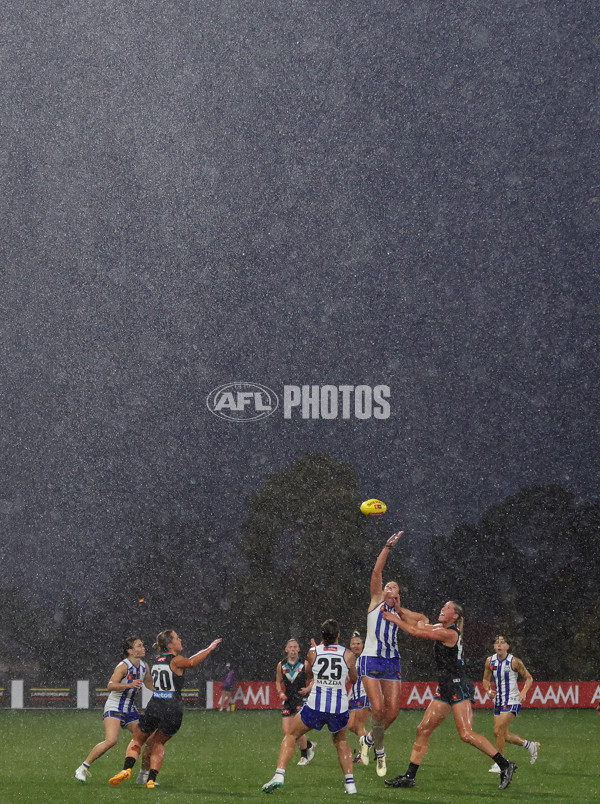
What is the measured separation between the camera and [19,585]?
70375 mm

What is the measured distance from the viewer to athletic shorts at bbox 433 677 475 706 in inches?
543

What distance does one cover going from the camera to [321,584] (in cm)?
5516

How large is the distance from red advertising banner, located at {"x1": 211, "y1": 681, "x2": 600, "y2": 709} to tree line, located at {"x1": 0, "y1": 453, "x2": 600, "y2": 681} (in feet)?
24.8

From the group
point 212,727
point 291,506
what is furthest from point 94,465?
point 212,727

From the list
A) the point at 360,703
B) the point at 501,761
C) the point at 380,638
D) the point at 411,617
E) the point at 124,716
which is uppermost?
the point at 411,617

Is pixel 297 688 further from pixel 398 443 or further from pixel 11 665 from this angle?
pixel 398 443

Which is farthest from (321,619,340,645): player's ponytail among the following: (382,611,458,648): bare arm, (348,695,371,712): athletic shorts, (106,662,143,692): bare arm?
(348,695,371,712): athletic shorts

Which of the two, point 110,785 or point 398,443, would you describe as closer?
point 110,785

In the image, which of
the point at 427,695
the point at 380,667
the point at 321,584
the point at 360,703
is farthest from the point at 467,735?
the point at 321,584

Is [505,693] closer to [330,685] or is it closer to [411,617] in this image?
[411,617]

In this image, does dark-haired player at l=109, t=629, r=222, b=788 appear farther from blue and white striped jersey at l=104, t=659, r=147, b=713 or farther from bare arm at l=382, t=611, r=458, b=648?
bare arm at l=382, t=611, r=458, b=648

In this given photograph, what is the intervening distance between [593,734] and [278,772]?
52.6 ft

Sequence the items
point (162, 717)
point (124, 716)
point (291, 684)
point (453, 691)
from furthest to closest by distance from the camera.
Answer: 1. point (291, 684)
2. point (124, 716)
3. point (162, 717)
4. point (453, 691)

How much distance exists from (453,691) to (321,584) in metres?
41.7
